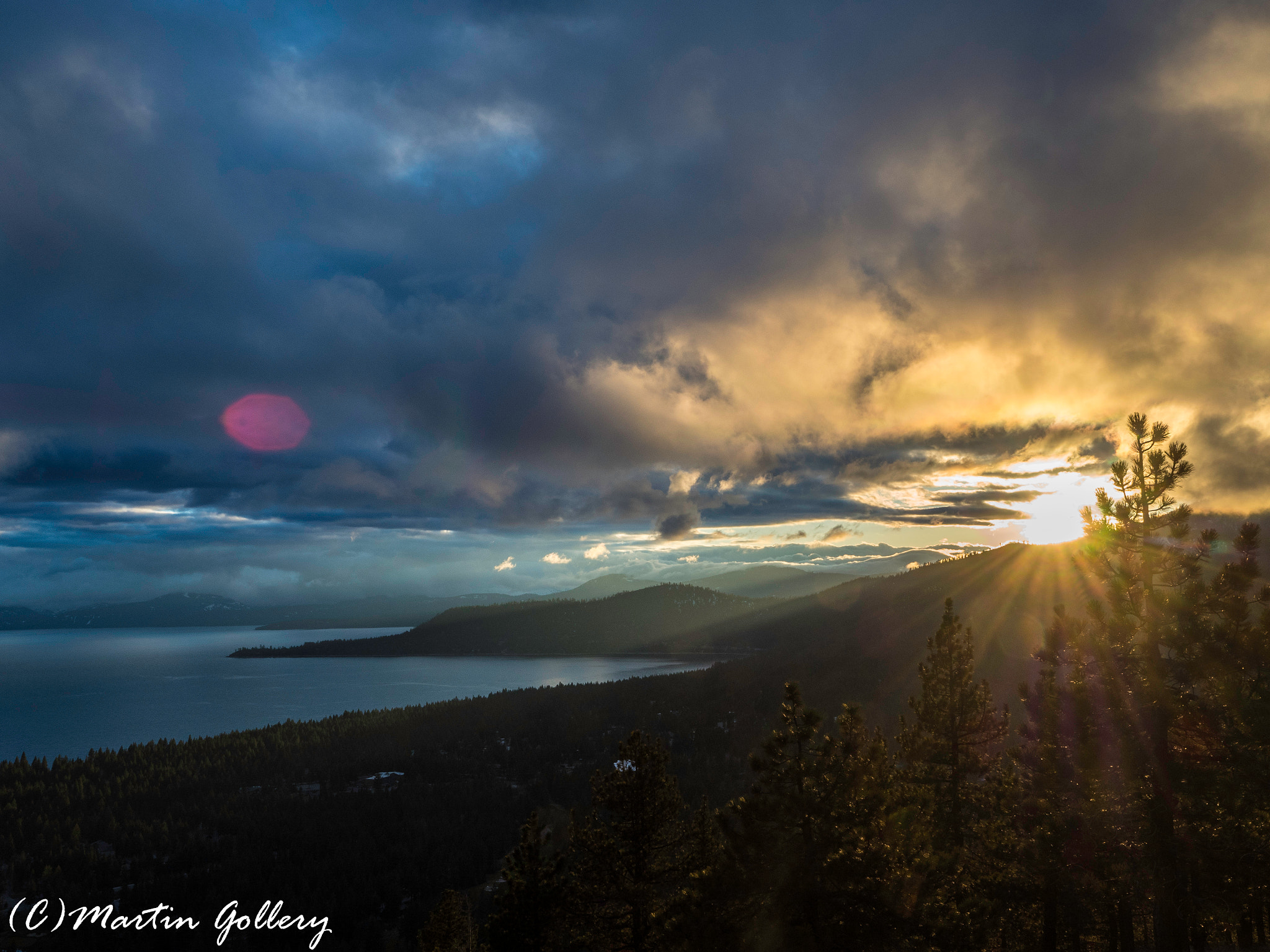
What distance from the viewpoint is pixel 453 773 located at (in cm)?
13325

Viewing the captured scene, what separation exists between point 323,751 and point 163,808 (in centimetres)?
3891

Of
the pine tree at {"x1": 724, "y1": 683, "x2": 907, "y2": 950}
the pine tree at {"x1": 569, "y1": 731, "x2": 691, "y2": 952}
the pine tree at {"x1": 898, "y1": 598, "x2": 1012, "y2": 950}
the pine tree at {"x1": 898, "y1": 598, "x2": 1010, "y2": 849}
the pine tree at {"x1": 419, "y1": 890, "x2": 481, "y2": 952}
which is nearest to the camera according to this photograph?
the pine tree at {"x1": 724, "y1": 683, "x2": 907, "y2": 950}

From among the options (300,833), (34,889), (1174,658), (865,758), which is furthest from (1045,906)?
(34,889)

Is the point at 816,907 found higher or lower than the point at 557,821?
higher

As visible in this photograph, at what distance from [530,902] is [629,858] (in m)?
6.66

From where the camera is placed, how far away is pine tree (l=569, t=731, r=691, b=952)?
78.9ft

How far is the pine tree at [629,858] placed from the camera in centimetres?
2405

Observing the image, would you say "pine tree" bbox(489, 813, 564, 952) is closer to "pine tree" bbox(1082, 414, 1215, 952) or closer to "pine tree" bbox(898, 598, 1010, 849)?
"pine tree" bbox(898, 598, 1010, 849)

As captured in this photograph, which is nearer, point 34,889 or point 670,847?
point 670,847

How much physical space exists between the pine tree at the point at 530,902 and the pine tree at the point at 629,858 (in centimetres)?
250

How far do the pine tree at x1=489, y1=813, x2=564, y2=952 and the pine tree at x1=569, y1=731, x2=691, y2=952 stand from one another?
250 cm

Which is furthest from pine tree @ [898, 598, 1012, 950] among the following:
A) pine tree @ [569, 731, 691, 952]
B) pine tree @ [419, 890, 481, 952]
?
pine tree @ [419, 890, 481, 952]

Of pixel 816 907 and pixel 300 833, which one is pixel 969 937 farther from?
pixel 300 833

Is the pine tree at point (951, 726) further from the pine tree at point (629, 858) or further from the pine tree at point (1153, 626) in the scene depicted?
the pine tree at point (629, 858)
